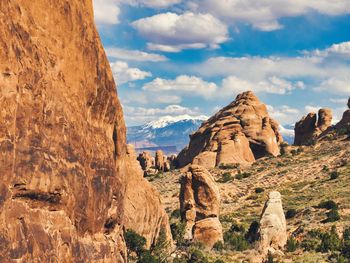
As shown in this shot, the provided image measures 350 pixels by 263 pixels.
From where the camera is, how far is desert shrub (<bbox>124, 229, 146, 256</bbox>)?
32.8m

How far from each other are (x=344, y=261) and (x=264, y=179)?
50.1 metres

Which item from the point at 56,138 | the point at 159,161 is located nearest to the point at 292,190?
the point at 56,138

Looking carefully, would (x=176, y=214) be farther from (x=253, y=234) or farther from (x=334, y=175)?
(x=334, y=175)

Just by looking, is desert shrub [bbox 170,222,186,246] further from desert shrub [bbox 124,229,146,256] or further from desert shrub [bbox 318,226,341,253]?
desert shrub [bbox 318,226,341,253]

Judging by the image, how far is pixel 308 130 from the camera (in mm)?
140750

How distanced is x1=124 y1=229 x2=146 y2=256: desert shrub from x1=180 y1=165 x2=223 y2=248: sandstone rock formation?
15.2 meters

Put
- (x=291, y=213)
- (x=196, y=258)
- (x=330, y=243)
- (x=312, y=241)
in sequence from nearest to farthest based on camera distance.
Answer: (x=196, y=258) < (x=330, y=243) < (x=312, y=241) < (x=291, y=213)

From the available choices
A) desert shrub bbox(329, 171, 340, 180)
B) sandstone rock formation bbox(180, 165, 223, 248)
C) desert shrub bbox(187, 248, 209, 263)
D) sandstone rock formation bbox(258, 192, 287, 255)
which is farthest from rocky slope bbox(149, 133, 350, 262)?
sandstone rock formation bbox(180, 165, 223, 248)

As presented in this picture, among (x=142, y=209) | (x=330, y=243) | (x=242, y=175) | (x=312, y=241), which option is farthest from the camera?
(x=242, y=175)

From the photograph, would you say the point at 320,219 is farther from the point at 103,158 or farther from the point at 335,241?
the point at 103,158

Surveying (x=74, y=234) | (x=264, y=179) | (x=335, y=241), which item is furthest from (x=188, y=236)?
(x=264, y=179)

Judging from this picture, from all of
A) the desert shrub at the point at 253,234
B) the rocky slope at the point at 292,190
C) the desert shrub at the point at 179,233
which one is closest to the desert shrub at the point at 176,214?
the rocky slope at the point at 292,190

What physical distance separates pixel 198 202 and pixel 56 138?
38022mm

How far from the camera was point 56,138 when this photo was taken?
48.8 ft
